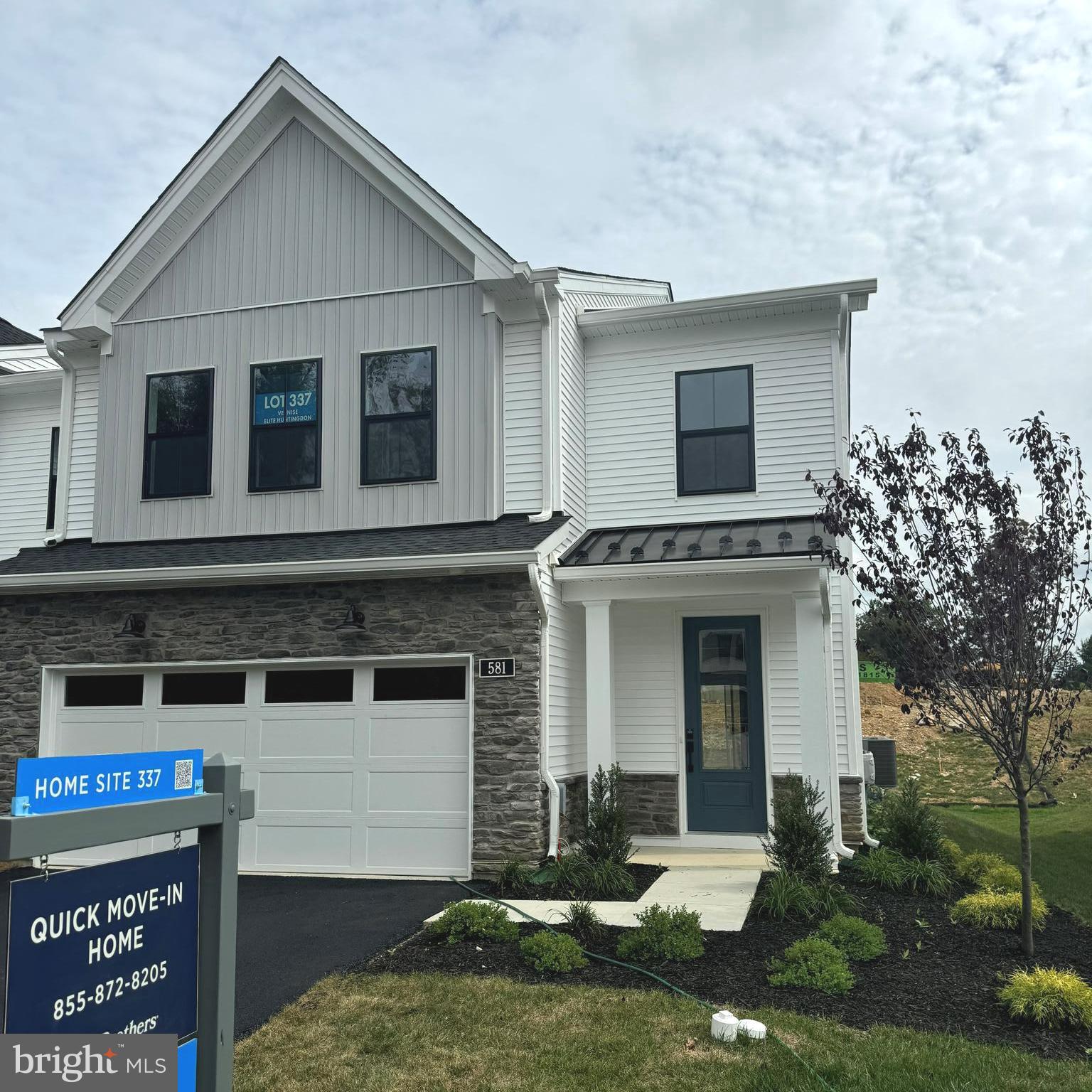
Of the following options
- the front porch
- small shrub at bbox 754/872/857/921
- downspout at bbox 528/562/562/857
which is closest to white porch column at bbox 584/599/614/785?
the front porch

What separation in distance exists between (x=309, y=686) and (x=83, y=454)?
466cm

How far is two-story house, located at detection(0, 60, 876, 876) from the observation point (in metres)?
10.2

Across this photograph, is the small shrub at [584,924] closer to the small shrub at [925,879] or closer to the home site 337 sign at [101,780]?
the small shrub at [925,879]

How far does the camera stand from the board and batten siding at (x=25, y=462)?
1453cm

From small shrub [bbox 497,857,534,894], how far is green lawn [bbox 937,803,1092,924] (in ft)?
16.2

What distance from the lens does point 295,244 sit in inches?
479

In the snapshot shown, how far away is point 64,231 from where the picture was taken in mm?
17734

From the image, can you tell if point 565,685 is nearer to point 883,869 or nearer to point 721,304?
point 883,869

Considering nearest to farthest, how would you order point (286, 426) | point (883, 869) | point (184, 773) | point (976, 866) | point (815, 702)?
point (184, 773) < point (883, 869) < point (976, 866) < point (815, 702) < point (286, 426)

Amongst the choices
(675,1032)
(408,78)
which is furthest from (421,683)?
(408,78)

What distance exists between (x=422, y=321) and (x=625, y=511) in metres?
3.29

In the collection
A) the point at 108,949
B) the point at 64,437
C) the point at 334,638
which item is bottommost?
the point at 108,949

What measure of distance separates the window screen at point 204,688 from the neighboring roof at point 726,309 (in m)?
5.87

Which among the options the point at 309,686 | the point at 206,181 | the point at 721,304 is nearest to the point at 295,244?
the point at 206,181
